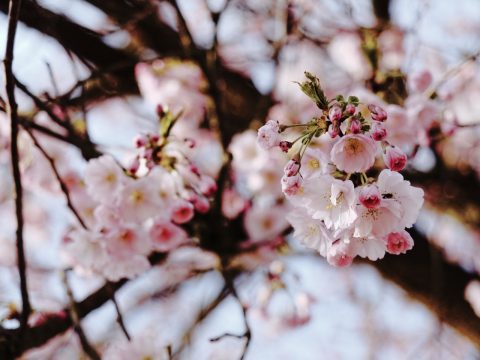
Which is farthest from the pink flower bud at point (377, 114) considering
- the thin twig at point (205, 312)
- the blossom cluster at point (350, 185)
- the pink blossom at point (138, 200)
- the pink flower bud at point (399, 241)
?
the thin twig at point (205, 312)

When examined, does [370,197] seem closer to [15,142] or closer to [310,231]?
[310,231]

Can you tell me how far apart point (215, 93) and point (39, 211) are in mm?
3561

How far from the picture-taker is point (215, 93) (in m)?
2.62

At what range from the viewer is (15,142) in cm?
173

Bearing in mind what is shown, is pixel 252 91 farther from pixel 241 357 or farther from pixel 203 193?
pixel 241 357

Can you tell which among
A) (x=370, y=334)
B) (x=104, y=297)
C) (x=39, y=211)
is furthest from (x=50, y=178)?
(x=370, y=334)

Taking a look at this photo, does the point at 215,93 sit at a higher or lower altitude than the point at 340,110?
lower

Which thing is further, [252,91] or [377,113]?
[252,91]

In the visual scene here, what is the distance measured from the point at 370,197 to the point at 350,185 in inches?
3.0

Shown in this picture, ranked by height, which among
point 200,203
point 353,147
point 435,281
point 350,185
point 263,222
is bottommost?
point 435,281

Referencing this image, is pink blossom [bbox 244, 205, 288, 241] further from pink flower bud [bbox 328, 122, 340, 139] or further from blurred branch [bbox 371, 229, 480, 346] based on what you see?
pink flower bud [bbox 328, 122, 340, 139]

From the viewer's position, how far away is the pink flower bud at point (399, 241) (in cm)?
136

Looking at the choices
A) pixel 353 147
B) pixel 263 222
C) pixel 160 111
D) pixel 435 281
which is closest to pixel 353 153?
pixel 353 147

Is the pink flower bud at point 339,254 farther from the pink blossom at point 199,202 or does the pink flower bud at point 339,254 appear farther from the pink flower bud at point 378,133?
the pink blossom at point 199,202
